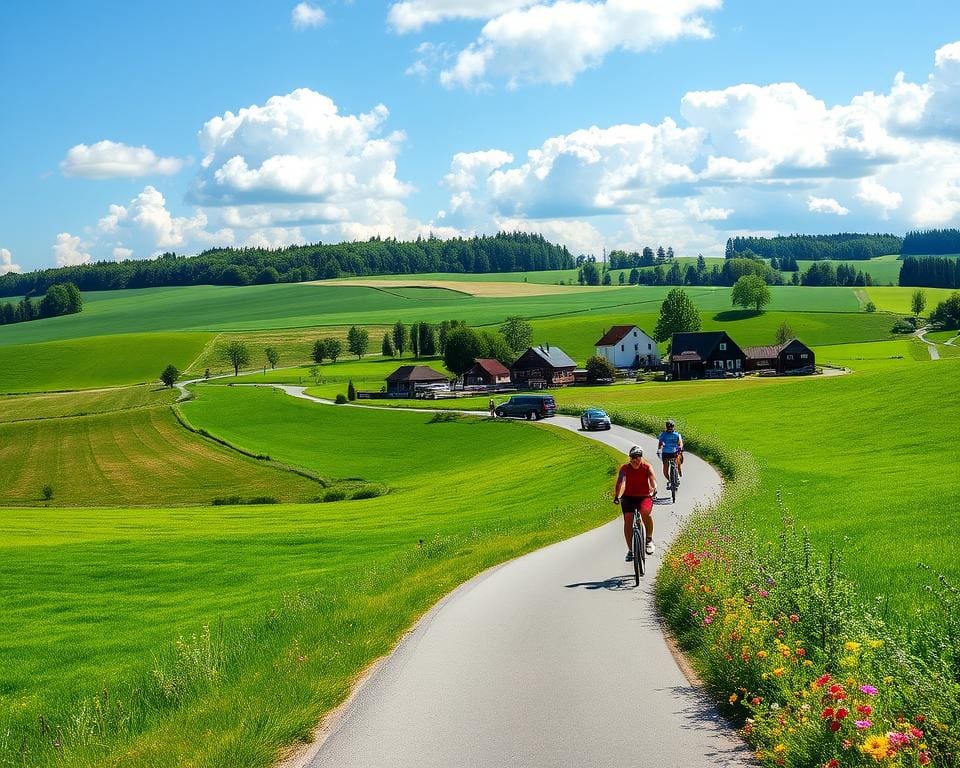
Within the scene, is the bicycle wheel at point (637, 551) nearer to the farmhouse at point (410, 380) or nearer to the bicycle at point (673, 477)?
the bicycle at point (673, 477)

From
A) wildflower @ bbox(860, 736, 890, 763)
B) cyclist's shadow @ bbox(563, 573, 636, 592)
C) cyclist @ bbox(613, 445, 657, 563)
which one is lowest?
cyclist's shadow @ bbox(563, 573, 636, 592)

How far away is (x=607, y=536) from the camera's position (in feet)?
76.8

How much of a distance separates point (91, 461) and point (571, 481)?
4153cm

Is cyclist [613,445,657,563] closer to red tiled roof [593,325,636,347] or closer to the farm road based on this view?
the farm road

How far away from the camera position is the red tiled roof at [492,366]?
12306cm

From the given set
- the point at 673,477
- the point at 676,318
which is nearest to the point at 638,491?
the point at 673,477

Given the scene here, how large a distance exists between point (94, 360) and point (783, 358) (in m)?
112

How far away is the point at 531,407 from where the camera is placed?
68.9 metres

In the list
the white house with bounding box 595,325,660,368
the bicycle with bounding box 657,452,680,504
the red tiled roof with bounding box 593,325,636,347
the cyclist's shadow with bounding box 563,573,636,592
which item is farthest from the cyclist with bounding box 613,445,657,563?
the red tiled roof with bounding box 593,325,636,347

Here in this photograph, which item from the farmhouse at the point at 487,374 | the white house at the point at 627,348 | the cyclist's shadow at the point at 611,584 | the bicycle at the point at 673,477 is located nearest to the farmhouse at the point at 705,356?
the white house at the point at 627,348

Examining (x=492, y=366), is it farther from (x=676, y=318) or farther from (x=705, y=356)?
(x=676, y=318)

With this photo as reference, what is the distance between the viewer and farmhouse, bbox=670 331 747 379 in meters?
130

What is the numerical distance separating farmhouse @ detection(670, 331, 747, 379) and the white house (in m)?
12.8

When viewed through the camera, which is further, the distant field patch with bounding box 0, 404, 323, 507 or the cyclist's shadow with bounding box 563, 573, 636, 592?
the distant field patch with bounding box 0, 404, 323, 507
